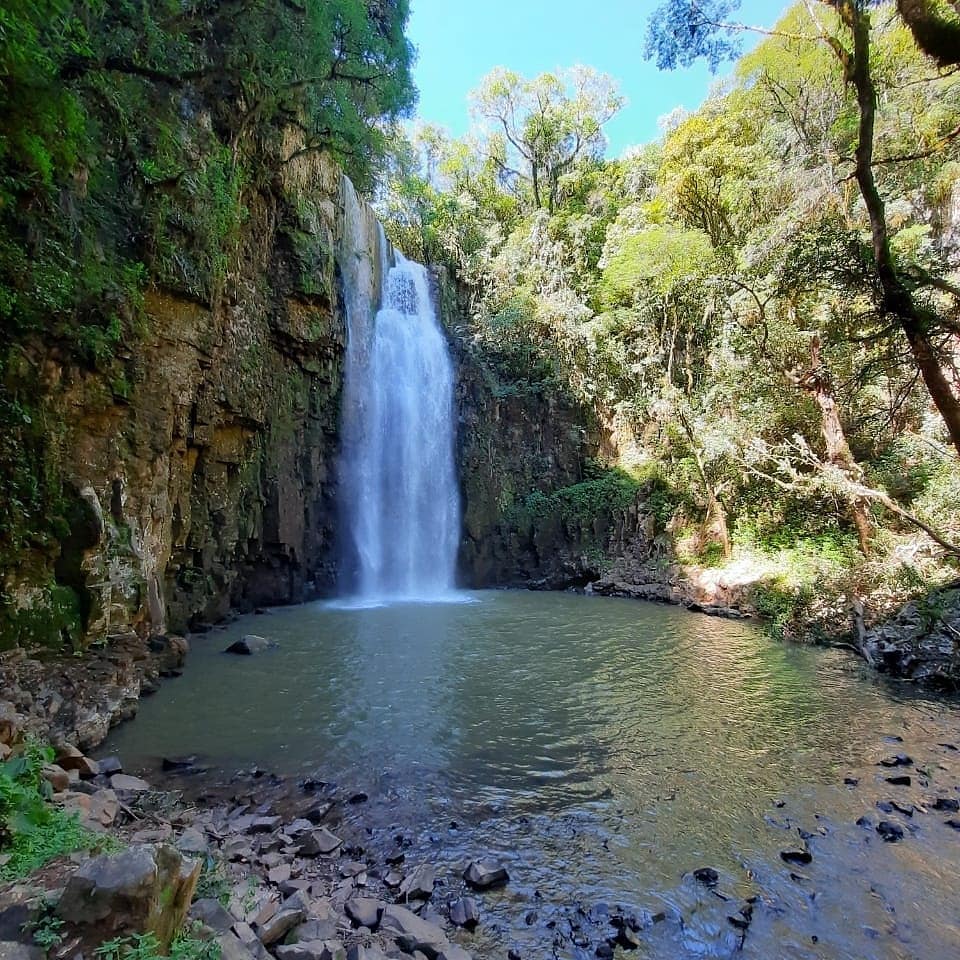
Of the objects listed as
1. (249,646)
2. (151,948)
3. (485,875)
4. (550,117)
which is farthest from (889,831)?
(550,117)

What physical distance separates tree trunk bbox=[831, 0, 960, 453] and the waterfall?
1320cm

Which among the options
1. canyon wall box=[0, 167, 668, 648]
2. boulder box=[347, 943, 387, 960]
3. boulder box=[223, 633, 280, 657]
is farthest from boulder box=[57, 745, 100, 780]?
boulder box=[223, 633, 280, 657]

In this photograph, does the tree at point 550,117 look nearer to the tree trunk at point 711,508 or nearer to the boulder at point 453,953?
the tree trunk at point 711,508

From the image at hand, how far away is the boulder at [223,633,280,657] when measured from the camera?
906cm

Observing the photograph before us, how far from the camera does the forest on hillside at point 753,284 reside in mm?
6113

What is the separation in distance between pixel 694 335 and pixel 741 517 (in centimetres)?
717

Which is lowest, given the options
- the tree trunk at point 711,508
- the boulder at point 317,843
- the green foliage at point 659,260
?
the boulder at point 317,843

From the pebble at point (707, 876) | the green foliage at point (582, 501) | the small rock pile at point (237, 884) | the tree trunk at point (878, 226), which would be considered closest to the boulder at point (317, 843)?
the small rock pile at point (237, 884)

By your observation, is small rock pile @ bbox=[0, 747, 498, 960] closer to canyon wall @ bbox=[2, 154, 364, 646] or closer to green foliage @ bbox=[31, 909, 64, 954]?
green foliage @ bbox=[31, 909, 64, 954]

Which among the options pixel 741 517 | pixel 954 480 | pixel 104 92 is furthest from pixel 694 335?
pixel 104 92

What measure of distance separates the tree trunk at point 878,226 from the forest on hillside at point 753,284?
0.02 metres

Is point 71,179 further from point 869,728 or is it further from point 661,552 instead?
point 661,552

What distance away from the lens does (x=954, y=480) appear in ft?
34.0

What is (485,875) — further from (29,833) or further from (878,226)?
(878,226)
